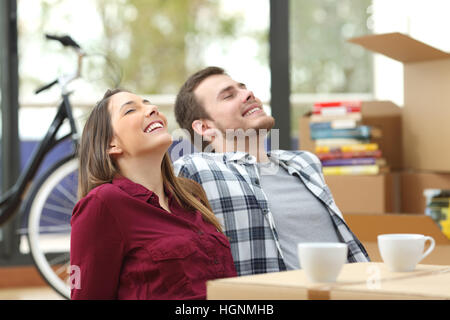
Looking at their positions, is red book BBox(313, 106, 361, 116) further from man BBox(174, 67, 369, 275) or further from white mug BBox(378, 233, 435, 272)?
white mug BBox(378, 233, 435, 272)

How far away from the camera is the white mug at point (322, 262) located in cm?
95

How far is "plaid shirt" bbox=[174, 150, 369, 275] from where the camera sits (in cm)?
164

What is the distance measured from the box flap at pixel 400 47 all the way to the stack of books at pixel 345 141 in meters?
0.22

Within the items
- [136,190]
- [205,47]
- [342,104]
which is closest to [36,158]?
[342,104]

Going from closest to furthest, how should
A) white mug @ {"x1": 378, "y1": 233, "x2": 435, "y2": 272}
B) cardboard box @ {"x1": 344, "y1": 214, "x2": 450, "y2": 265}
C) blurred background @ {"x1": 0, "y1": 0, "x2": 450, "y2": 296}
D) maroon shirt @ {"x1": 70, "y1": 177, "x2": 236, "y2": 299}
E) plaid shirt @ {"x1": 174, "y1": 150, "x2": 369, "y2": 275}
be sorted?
white mug @ {"x1": 378, "y1": 233, "x2": 435, "y2": 272} → maroon shirt @ {"x1": 70, "y1": 177, "x2": 236, "y2": 299} → plaid shirt @ {"x1": 174, "y1": 150, "x2": 369, "y2": 275} → cardboard box @ {"x1": 344, "y1": 214, "x2": 450, "y2": 265} → blurred background @ {"x1": 0, "y1": 0, "x2": 450, "y2": 296}

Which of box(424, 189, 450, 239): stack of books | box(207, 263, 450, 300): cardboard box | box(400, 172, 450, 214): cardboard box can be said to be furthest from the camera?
box(400, 172, 450, 214): cardboard box

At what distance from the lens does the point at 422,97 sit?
268 cm

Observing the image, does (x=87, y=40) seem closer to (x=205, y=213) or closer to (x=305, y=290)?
(x=205, y=213)

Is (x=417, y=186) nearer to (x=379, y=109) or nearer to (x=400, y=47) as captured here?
(x=379, y=109)

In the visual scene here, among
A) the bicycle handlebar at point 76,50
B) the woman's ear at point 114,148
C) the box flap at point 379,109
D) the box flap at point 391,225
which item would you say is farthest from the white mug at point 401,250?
the bicycle handlebar at point 76,50

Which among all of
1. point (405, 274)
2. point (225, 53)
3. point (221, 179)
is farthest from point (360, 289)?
point (225, 53)

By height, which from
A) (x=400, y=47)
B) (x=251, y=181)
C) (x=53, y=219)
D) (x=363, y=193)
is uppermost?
(x=400, y=47)

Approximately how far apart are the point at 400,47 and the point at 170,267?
1.57 metres

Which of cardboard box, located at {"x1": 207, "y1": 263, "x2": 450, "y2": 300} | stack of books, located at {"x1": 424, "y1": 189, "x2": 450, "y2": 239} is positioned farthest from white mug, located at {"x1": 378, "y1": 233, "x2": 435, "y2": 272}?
stack of books, located at {"x1": 424, "y1": 189, "x2": 450, "y2": 239}
